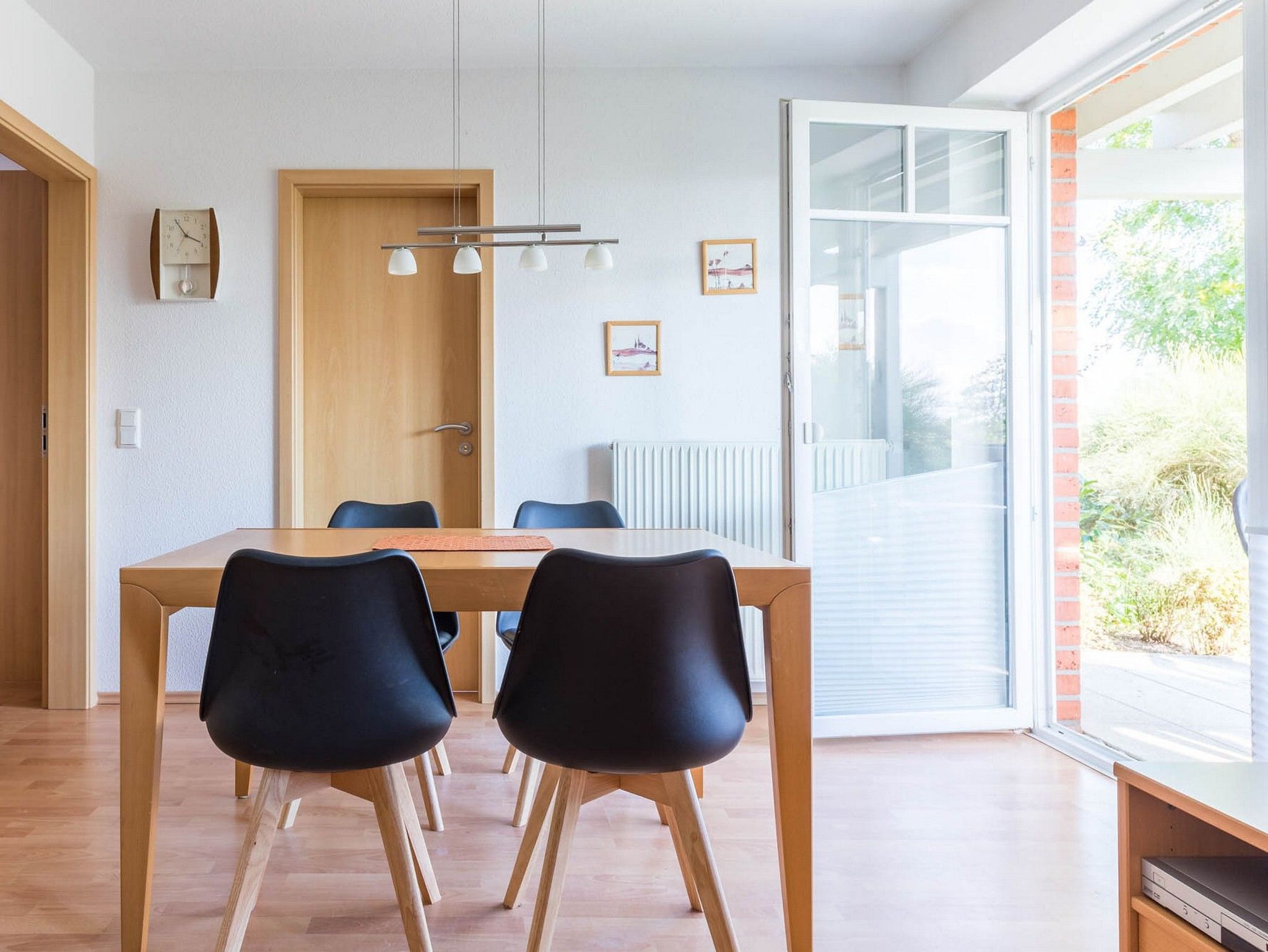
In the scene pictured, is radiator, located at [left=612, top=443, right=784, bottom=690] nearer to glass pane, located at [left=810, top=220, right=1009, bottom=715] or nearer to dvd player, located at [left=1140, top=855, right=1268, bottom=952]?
glass pane, located at [left=810, top=220, right=1009, bottom=715]

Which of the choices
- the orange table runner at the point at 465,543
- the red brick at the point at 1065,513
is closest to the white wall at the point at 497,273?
the red brick at the point at 1065,513

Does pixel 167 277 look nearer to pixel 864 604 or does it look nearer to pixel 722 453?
pixel 722 453

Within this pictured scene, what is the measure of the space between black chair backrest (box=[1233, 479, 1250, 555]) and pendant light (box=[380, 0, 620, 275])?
6.12 ft

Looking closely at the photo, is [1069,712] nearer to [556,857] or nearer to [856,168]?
[856,168]

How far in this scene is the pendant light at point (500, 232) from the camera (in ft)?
7.69

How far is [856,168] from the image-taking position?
2.88m

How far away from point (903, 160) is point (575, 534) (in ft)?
5.86

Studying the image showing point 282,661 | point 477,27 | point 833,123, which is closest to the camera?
point 282,661

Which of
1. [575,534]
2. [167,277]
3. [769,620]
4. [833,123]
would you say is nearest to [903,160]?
[833,123]

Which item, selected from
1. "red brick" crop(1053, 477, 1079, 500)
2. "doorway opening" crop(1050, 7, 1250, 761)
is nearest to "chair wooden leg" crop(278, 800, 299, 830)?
"doorway opening" crop(1050, 7, 1250, 761)

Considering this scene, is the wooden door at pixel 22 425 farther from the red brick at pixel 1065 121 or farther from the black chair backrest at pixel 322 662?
the red brick at pixel 1065 121

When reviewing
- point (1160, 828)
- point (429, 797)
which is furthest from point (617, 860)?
point (1160, 828)

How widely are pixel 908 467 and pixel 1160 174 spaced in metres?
1.75

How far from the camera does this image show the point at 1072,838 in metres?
2.14
